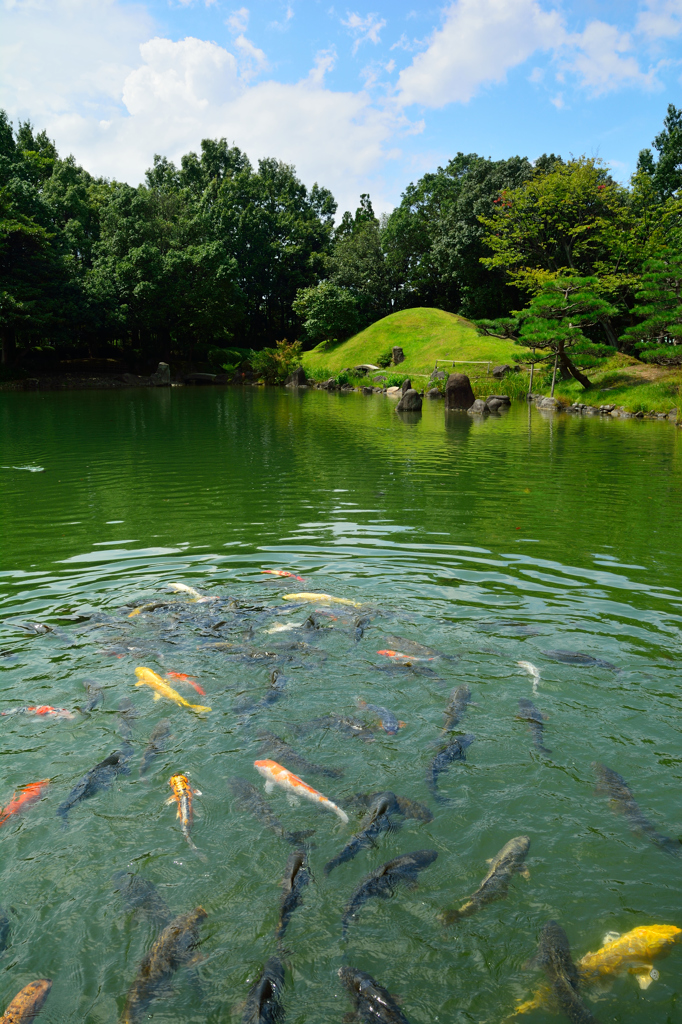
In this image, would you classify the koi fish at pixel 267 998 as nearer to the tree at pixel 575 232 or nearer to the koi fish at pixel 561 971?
the koi fish at pixel 561 971

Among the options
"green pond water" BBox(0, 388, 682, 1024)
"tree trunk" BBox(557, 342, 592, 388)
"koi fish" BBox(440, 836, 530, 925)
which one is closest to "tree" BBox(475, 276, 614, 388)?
"tree trunk" BBox(557, 342, 592, 388)

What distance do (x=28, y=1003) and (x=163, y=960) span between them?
1.79 feet

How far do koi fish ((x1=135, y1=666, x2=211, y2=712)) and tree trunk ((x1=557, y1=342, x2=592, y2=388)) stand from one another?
2738 centimetres

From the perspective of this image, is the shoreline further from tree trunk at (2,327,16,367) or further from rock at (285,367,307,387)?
tree trunk at (2,327,16,367)

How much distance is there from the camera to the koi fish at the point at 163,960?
8.71 ft

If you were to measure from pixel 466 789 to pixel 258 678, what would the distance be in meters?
1.94

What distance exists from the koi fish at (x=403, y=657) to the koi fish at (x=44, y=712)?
255 cm

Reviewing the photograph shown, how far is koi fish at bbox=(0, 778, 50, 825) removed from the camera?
12.2 ft

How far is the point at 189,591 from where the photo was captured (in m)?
7.08

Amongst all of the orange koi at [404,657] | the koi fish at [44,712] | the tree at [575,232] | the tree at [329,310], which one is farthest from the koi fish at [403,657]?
the tree at [329,310]

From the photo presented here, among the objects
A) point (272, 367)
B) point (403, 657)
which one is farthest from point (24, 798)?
point (272, 367)

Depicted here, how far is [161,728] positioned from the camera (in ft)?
14.8

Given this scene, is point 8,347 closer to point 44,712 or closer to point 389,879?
point 44,712

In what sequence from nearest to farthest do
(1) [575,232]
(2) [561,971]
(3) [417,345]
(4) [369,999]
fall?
1. (4) [369,999]
2. (2) [561,971]
3. (1) [575,232]
4. (3) [417,345]
